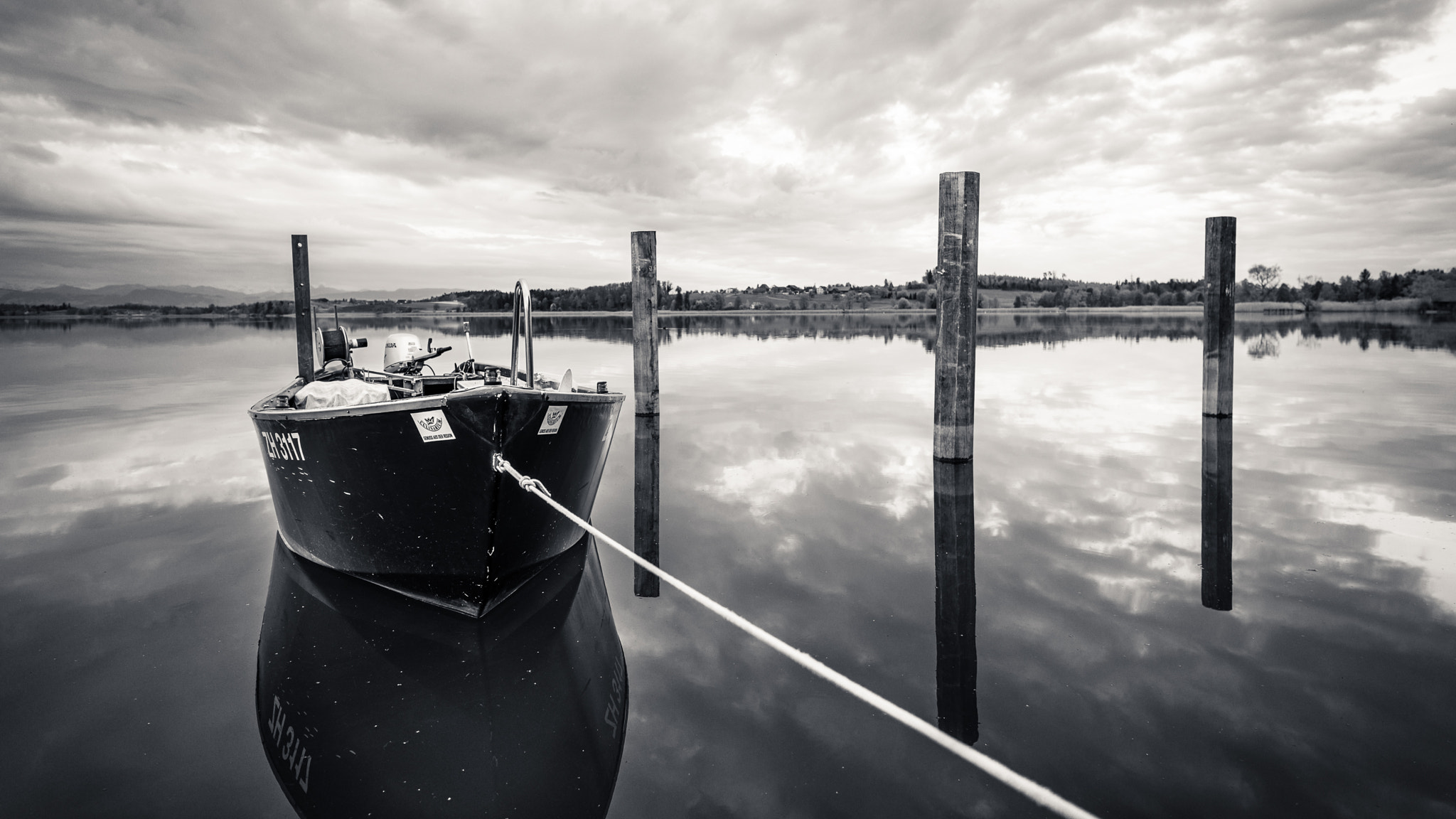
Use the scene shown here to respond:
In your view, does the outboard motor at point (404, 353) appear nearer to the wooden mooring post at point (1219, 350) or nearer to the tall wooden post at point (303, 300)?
the tall wooden post at point (303, 300)

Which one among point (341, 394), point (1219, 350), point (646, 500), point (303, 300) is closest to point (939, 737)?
point (341, 394)

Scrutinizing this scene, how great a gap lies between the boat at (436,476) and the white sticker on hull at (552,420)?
10 millimetres

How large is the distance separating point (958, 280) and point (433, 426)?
6866mm

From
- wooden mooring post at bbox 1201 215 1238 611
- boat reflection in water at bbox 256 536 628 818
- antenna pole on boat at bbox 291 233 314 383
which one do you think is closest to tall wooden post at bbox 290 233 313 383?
antenna pole on boat at bbox 291 233 314 383

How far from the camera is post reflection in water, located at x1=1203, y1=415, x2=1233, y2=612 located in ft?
20.1

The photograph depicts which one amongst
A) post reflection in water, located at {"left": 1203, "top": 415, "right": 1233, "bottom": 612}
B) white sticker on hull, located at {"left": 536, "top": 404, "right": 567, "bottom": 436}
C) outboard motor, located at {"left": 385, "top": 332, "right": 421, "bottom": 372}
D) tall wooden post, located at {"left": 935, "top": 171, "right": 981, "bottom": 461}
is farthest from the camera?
outboard motor, located at {"left": 385, "top": 332, "right": 421, "bottom": 372}

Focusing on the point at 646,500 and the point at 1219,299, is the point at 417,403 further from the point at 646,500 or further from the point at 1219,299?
the point at 1219,299

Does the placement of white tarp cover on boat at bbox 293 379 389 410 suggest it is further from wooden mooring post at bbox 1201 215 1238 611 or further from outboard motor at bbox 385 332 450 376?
wooden mooring post at bbox 1201 215 1238 611

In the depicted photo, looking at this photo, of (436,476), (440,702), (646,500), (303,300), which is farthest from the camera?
(303,300)

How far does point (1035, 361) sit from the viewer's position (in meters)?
28.1

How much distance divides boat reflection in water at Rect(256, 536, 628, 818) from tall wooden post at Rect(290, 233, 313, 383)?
415 inches

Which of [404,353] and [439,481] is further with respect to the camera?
[404,353]

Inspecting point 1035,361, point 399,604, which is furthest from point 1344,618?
point 1035,361

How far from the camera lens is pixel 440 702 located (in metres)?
4.75
